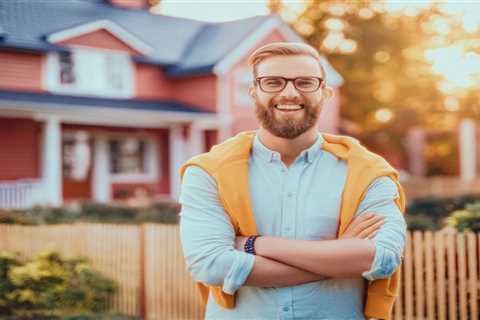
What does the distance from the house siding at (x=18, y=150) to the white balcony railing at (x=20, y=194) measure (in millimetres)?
551

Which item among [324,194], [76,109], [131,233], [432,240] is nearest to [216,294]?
[324,194]

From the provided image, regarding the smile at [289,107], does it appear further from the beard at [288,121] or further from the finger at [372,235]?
the finger at [372,235]

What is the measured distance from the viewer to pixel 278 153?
7.73 feet

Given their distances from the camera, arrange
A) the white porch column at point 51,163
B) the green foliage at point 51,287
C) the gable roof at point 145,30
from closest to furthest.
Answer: the green foliage at point 51,287, the gable roof at point 145,30, the white porch column at point 51,163

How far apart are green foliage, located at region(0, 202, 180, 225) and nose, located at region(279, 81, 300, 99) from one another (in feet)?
26.6

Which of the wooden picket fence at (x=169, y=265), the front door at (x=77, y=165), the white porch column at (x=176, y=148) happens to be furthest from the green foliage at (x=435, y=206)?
the front door at (x=77, y=165)

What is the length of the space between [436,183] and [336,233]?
61.3ft

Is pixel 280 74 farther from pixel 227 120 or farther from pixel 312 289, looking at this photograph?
pixel 227 120

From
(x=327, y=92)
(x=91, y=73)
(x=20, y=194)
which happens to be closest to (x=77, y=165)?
(x=91, y=73)

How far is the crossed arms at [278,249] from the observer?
224cm

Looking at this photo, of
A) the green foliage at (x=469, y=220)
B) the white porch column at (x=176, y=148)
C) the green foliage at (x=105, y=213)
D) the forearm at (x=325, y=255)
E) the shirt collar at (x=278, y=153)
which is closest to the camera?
the forearm at (x=325, y=255)

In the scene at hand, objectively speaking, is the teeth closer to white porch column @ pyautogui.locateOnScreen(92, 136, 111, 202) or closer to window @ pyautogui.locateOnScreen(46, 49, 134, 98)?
window @ pyautogui.locateOnScreen(46, 49, 134, 98)

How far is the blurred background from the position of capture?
6730mm

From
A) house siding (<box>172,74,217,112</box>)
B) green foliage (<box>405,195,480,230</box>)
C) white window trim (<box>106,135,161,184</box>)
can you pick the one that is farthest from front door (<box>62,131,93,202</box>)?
green foliage (<box>405,195,480,230</box>)
